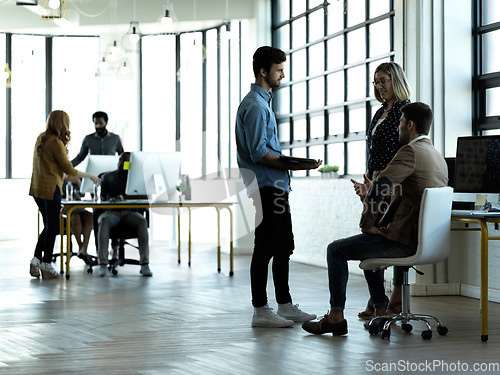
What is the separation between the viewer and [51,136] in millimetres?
6719

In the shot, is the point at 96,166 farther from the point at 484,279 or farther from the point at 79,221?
the point at 484,279

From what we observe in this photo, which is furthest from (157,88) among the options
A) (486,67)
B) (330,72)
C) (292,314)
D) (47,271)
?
(292,314)

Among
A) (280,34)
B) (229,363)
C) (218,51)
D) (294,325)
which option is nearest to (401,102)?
(294,325)

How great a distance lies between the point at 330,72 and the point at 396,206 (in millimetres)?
4757

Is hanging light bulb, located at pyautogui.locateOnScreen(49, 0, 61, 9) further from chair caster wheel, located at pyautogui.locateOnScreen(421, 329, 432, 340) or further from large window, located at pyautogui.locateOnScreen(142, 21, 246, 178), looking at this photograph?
chair caster wheel, located at pyautogui.locateOnScreen(421, 329, 432, 340)

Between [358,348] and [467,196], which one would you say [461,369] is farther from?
[467,196]

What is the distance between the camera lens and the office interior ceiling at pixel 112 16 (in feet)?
35.4

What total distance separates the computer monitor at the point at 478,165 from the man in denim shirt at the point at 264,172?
100 centimetres

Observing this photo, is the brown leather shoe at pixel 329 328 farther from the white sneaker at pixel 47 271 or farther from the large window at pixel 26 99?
the large window at pixel 26 99

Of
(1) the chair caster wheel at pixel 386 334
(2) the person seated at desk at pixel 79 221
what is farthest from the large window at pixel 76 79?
(1) the chair caster wheel at pixel 386 334

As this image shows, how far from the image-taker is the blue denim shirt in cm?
406

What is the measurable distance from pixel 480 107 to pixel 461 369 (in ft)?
10.5

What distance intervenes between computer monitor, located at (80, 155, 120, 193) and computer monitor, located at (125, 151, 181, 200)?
775mm

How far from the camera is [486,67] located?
595 cm
